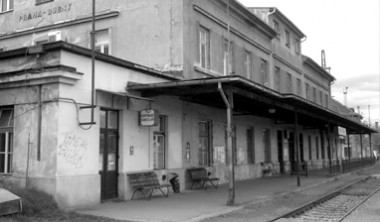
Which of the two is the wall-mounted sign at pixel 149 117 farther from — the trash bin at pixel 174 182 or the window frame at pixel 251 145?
the window frame at pixel 251 145

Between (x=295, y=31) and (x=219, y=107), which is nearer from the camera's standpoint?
(x=219, y=107)

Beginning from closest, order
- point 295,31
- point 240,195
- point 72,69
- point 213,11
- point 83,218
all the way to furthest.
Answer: point 83,218
point 72,69
point 240,195
point 213,11
point 295,31

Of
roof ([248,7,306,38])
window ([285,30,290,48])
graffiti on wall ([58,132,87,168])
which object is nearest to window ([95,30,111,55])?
graffiti on wall ([58,132,87,168])

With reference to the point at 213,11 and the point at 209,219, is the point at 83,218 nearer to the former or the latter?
the point at 209,219

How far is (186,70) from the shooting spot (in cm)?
1548

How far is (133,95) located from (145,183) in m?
2.68

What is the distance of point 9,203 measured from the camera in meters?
8.48

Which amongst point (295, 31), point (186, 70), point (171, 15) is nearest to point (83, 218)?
point (186, 70)

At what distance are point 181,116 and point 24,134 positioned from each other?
6.04 m

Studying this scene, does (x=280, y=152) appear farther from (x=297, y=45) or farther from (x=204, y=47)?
(x=204, y=47)

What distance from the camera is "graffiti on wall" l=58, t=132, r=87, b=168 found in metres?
10.5

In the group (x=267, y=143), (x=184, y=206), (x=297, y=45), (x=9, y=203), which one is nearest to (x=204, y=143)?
(x=184, y=206)

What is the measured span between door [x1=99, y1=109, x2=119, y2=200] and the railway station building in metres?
0.03

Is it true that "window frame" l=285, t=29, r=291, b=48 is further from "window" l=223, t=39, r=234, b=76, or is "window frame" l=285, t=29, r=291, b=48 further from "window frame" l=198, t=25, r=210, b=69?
"window frame" l=198, t=25, r=210, b=69
